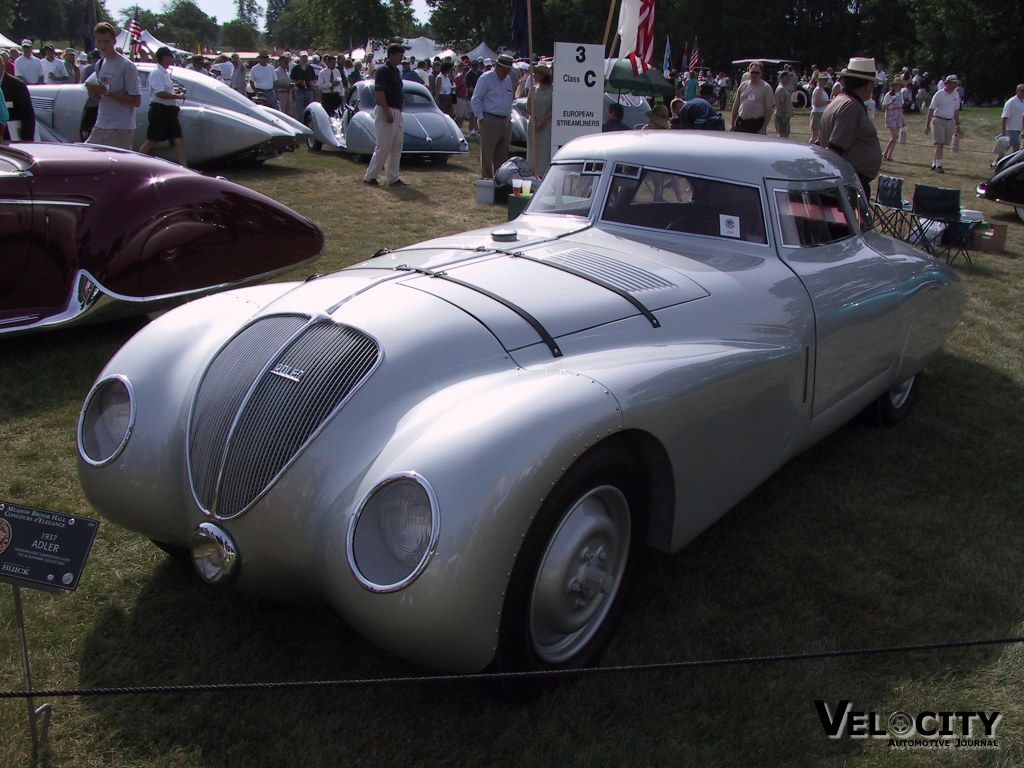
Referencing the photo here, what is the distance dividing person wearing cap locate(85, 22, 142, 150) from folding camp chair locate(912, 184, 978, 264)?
818 cm

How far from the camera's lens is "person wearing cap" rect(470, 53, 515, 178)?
11484 millimetres

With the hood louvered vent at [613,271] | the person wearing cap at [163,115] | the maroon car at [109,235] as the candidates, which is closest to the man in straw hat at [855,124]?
the hood louvered vent at [613,271]

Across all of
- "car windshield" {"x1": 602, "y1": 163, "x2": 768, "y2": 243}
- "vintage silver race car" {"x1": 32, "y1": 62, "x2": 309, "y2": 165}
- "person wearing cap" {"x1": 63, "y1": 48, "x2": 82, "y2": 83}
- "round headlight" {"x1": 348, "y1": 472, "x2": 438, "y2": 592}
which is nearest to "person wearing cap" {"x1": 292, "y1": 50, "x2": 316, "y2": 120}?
"person wearing cap" {"x1": 63, "y1": 48, "x2": 82, "y2": 83}

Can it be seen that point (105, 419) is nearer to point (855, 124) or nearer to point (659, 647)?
point (659, 647)

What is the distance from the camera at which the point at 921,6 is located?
4497 cm

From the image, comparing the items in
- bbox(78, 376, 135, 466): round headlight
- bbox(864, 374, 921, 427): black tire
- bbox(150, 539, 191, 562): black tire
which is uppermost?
bbox(78, 376, 135, 466): round headlight

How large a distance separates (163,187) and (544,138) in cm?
659

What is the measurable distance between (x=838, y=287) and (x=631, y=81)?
17.2m

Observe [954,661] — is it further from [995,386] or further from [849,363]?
[995,386]

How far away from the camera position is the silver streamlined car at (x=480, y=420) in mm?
2244

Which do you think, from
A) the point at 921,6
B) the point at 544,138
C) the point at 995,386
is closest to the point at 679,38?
the point at 921,6

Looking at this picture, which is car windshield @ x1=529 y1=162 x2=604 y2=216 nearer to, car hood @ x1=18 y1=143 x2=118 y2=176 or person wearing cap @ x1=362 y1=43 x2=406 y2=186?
car hood @ x1=18 y1=143 x2=118 y2=176

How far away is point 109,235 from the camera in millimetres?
5207

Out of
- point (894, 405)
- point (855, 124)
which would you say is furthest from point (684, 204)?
point (855, 124)
